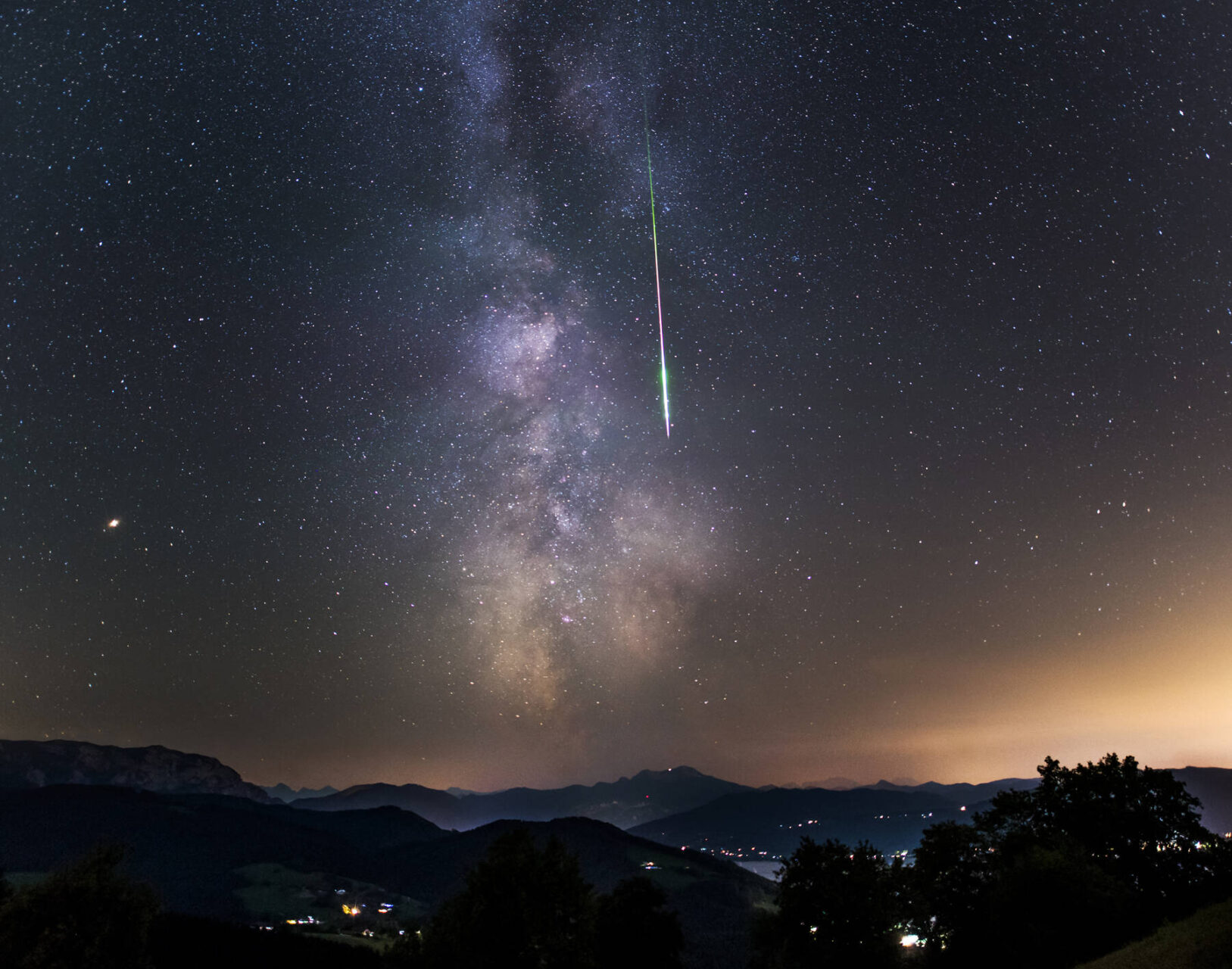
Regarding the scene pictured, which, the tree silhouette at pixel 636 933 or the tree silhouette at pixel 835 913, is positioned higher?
the tree silhouette at pixel 835 913

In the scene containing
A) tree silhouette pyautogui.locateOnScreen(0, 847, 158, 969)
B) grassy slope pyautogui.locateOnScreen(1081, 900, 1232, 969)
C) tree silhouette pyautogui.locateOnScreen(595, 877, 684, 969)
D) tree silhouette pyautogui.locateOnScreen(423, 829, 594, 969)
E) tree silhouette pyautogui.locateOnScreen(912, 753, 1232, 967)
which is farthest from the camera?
tree silhouette pyautogui.locateOnScreen(595, 877, 684, 969)

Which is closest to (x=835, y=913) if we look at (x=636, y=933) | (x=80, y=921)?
(x=636, y=933)

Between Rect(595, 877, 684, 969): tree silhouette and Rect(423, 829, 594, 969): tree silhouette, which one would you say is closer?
Rect(423, 829, 594, 969): tree silhouette

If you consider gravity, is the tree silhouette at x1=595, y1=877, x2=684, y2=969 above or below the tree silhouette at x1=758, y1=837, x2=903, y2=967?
below

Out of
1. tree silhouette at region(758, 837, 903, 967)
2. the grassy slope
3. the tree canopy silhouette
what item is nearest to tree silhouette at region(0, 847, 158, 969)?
the tree canopy silhouette

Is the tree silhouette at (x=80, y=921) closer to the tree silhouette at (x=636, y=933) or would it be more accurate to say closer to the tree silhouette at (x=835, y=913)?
the tree silhouette at (x=636, y=933)

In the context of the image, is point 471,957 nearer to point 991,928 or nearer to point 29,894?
point 29,894

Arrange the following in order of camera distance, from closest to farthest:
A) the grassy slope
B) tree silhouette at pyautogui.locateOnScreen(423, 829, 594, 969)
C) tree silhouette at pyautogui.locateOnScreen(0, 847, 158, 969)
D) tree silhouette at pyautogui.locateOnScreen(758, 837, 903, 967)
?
the grassy slope < tree silhouette at pyautogui.locateOnScreen(0, 847, 158, 969) < tree silhouette at pyautogui.locateOnScreen(758, 837, 903, 967) < tree silhouette at pyautogui.locateOnScreen(423, 829, 594, 969)

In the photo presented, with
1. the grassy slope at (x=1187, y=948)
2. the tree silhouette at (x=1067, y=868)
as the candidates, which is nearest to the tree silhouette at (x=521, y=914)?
the tree silhouette at (x=1067, y=868)

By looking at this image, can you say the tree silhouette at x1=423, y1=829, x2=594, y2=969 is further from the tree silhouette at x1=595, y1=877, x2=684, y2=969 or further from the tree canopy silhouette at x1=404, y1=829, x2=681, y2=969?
the tree silhouette at x1=595, y1=877, x2=684, y2=969
